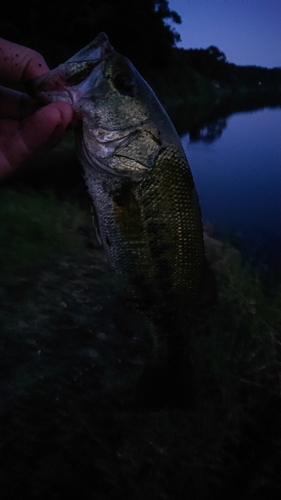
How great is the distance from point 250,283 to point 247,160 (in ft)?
45.0

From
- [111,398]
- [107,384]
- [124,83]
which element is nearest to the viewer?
[124,83]

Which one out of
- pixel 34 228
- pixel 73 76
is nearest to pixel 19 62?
pixel 73 76

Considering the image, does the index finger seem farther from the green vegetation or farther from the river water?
the river water

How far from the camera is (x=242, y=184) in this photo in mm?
14320

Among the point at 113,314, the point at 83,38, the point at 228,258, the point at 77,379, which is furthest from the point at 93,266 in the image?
the point at 83,38

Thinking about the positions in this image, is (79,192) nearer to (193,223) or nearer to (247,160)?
(193,223)

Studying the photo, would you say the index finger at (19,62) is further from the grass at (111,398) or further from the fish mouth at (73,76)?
the grass at (111,398)

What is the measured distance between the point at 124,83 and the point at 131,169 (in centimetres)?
53

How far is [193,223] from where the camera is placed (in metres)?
2.42

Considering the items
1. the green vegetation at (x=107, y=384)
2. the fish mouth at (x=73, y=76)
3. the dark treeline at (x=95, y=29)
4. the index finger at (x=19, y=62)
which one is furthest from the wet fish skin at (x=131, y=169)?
the dark treeline at (x=95, y=29)

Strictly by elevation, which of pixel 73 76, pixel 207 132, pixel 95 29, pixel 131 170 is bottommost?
pixel 131 170

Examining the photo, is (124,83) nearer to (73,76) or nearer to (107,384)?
(73,76)

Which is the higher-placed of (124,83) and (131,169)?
(124,83)

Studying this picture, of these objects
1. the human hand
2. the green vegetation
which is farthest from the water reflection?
the human hand
